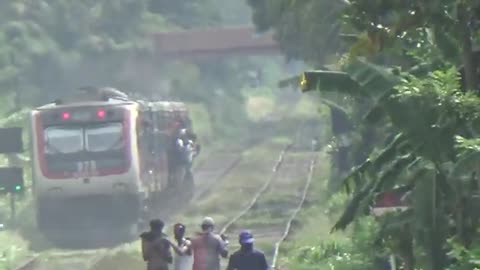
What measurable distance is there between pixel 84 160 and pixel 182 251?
14.7m

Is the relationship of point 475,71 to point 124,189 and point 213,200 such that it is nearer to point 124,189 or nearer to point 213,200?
point 124,189

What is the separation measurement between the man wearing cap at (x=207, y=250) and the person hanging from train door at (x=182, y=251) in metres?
0.24

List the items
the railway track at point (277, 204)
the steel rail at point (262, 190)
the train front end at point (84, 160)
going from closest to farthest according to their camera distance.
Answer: the railway track at point (277, 204), the train front end at point (84, 160), the steel rail at point (262, 190)

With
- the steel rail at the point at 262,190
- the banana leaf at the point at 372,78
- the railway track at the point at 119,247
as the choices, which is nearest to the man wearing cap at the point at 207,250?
the banana leaf at the point at 372,78

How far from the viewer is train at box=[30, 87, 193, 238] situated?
1227 inches

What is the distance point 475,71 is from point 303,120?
58.1 metres

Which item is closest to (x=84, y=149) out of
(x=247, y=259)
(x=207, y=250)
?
(x=207, y=250)

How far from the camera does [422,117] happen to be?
1311 centimetres

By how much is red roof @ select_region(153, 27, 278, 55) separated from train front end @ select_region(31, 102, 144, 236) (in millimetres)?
34276

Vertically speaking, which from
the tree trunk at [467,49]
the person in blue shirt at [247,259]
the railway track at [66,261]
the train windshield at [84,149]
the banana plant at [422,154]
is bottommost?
the railway track at [66,261]

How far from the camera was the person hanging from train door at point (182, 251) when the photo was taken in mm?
17281

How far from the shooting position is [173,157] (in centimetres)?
3719

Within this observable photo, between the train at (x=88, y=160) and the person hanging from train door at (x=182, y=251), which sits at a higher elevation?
the person hanging from train door at (x=182, y=251)

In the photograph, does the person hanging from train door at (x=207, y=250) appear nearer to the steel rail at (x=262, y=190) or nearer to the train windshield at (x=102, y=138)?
the steel rail at (x=262, y=190)
